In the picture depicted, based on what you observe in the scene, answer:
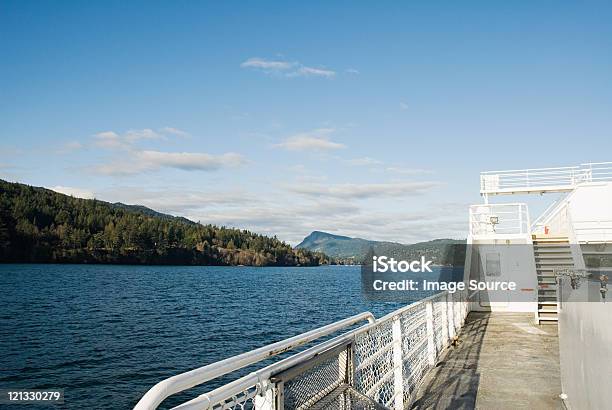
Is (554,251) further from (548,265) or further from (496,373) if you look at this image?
(496,373)

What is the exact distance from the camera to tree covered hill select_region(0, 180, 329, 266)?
105 metres

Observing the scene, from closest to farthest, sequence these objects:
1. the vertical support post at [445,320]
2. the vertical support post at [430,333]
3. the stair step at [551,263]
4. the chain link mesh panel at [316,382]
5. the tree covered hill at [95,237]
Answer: the chain link mesh panel at [316,382] → the vertical support post at [430,333] → the vertical support post at [445,320] → the stair step at [551,263] → the tree covered hill at [95,237]

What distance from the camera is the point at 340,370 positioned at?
3357 millimetres

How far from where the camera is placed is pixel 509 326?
41.8 ft

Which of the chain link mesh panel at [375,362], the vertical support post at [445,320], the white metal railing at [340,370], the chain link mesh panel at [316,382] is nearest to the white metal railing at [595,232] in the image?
the vertical support post at [445,320]

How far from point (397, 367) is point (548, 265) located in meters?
11.5

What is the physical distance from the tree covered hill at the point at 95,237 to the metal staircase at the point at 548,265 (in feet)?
357

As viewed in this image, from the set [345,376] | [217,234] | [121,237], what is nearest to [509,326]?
[345,376]

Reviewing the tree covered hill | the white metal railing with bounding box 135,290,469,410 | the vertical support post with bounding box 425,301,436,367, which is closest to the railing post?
the white metal railing with bounding box 135,290,469,410

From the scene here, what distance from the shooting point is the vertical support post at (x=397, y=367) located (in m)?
5.27

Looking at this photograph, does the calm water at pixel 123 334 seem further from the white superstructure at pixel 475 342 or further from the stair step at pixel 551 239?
the stair step at pixel 551 239

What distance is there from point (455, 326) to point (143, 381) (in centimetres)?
971

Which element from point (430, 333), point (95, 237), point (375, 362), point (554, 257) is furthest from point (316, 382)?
point (95, 237)

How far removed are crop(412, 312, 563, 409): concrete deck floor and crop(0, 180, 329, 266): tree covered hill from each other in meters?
111
